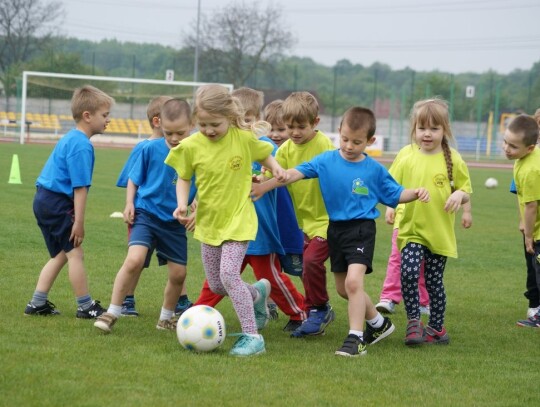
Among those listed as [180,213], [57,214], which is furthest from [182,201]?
[57,214]

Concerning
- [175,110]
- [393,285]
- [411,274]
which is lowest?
[393,285]

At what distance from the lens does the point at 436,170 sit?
21.0 feet

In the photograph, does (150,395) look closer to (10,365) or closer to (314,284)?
(10,365)

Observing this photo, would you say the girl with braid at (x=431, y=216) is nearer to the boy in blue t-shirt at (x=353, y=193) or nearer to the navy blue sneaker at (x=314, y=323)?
the boy in blue t-shirt at (x=353, y=193)

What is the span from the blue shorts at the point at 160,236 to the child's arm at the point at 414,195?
164 cm

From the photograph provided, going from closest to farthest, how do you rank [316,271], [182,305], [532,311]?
[316,271] < [182,305] < [532,311]

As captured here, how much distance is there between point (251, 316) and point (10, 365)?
1592 mm

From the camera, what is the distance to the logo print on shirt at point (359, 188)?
6023mm

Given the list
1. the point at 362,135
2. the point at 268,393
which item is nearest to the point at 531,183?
the point at 362,135

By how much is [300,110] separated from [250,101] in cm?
51

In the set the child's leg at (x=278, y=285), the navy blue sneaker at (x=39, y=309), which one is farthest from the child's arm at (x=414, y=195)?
the navy blue sneaker at (x=39, y=309)

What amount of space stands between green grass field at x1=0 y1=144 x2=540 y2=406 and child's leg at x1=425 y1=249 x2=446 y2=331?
0.75 ft

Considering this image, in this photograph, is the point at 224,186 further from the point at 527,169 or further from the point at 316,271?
the point at 527,169

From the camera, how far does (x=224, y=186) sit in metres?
5.79
